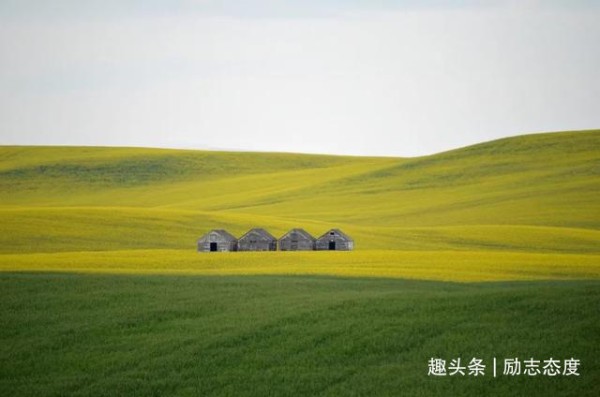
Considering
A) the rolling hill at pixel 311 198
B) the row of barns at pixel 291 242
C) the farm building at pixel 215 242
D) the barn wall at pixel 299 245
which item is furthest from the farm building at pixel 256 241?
the rolling hill at pixel 311 198

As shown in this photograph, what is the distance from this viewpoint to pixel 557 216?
5634cm

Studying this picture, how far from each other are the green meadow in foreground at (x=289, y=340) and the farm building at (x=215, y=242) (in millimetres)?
17802

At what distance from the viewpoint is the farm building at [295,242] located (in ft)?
147

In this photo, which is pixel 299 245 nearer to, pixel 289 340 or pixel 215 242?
pixel 215 242

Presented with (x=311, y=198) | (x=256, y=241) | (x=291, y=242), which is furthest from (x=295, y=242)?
(x=311, y=198)

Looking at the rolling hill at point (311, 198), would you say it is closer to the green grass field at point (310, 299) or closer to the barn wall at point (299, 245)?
the green grass field at point (310, 299)

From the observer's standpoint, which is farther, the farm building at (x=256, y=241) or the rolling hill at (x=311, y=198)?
the rolling hill at (x=311, y=198)

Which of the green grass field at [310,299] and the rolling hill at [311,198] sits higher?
the rolling hill at [311,198]

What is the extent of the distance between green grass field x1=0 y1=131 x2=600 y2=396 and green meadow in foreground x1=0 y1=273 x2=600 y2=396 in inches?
1.9

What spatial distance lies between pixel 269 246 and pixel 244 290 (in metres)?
18.2

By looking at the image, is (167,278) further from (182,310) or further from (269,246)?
(269,246)

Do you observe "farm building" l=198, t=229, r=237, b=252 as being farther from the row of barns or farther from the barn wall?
the barn wall

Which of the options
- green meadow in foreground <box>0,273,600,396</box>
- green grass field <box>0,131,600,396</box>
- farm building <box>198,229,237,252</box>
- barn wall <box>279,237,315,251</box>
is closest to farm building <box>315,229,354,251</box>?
barn wall <box>279,237,315,251</box>

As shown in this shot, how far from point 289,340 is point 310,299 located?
4.35 metres
